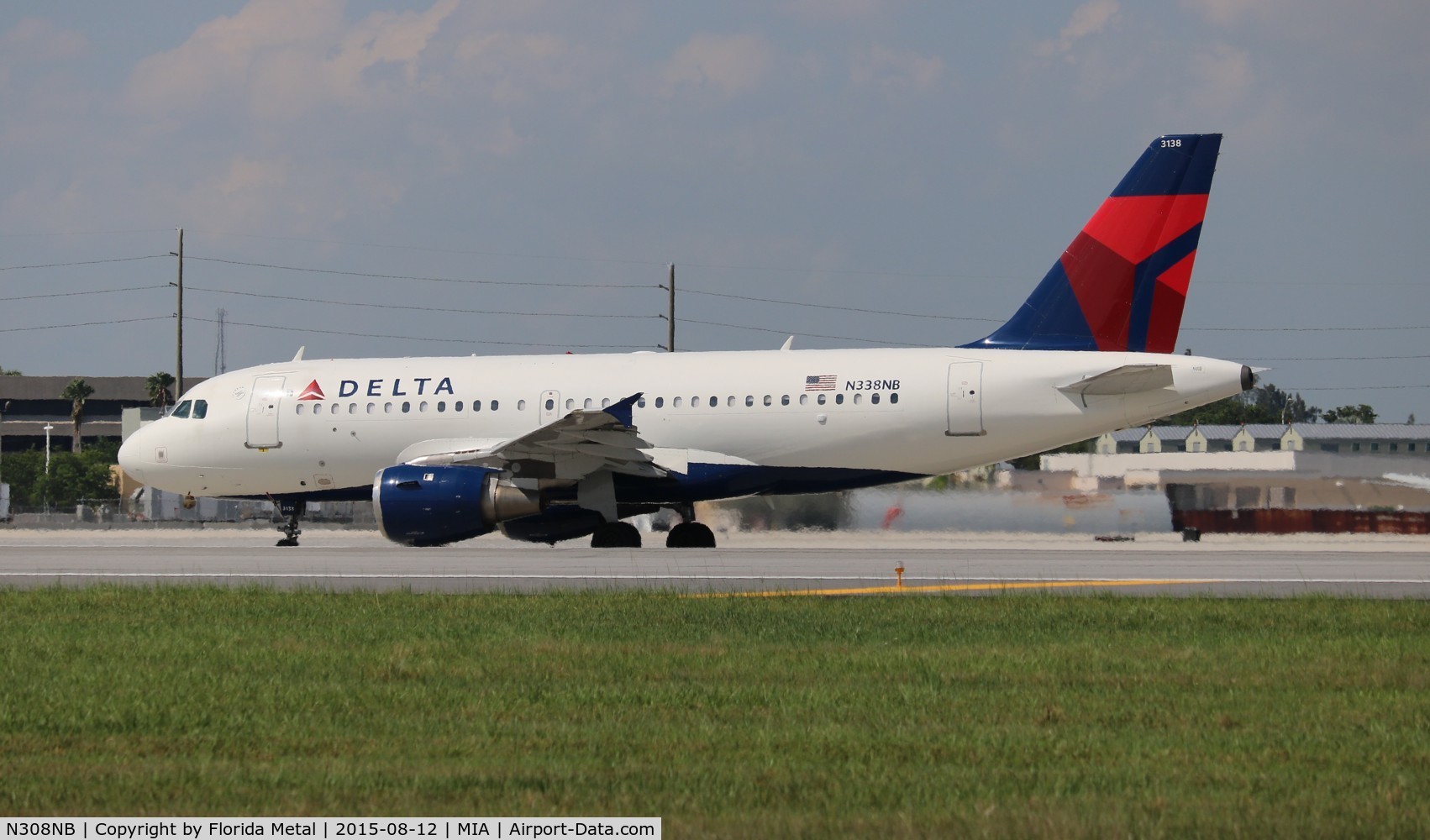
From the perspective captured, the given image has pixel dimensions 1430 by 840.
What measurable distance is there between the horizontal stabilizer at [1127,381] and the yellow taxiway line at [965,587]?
638 cm

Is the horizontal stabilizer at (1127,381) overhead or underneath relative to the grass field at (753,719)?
overhead

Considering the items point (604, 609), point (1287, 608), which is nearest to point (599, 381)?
point (604, 609)

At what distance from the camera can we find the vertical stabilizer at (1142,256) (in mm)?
26188

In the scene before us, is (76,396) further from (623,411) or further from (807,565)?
→ (807,565)

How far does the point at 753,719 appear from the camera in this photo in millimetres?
8719

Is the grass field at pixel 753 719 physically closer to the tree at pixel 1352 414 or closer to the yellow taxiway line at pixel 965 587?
the yellow taxiway line at pixel 965 587

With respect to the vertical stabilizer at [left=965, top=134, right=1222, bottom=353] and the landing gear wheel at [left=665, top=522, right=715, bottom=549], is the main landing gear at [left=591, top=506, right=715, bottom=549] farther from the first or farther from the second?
the vertical stabilizer at [left=965, top=134, right=1222, bottom=353]

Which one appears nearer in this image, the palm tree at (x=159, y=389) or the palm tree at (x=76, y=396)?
the palm tree at (x=159, y=389)

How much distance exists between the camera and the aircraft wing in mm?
25203

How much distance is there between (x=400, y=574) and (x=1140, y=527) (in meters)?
15.7

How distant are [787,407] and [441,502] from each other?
235 inches

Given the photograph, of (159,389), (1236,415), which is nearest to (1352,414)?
(1236,415)

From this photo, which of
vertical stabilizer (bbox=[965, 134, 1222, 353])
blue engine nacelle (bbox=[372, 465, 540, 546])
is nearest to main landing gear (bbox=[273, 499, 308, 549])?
blue engine nacelle (bbox=[372, 465, 540, 546])

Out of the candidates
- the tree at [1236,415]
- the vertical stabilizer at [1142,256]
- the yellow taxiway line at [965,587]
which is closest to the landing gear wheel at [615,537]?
the vertical stabilizer at [1142,256]
